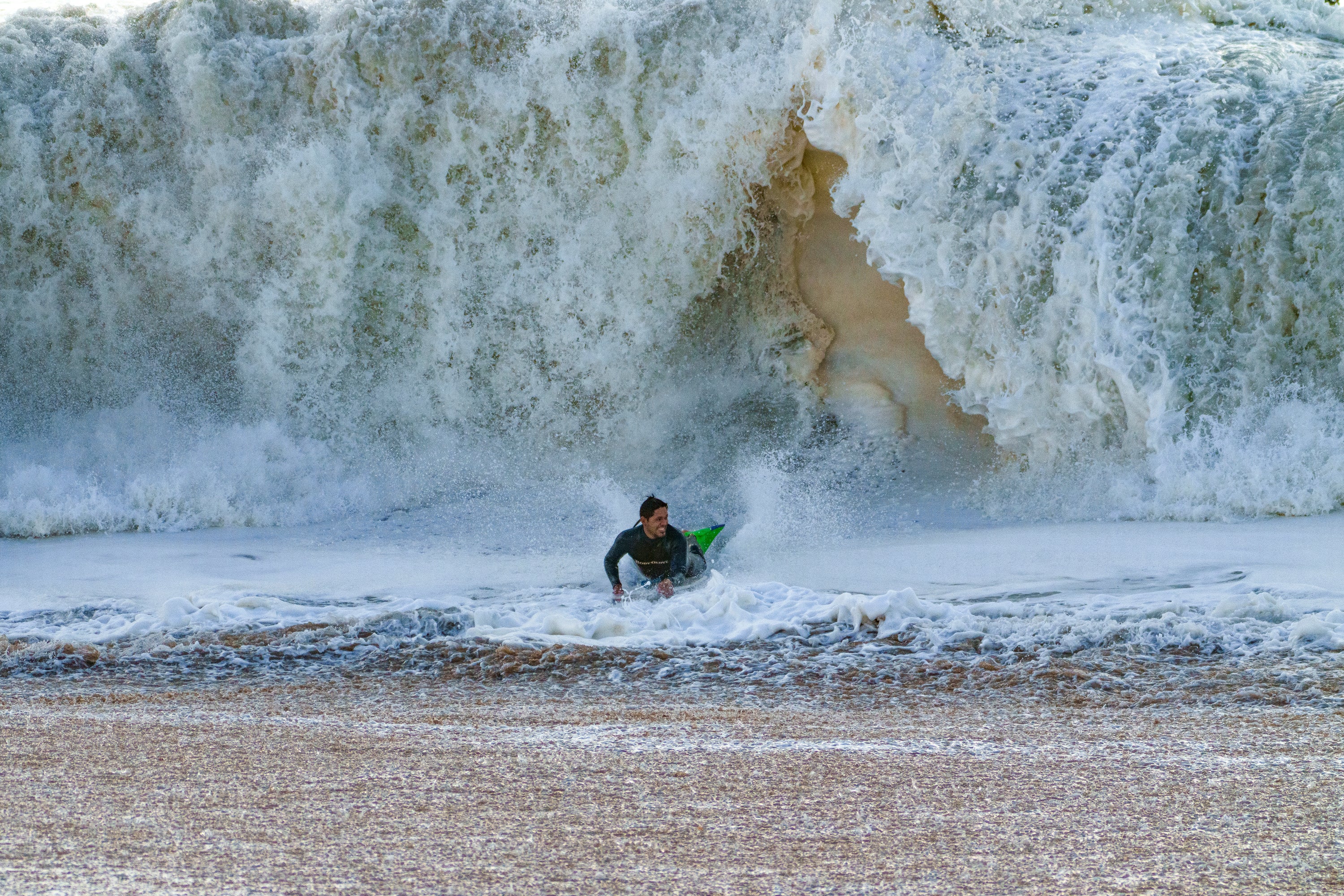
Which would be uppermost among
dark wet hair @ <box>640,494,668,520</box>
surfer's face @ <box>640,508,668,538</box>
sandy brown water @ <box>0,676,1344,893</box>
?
dark wet hair @ <box>640,494,668,520</box>

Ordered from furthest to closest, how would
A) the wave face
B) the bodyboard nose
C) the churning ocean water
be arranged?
the wave face → the churning ocean water → the bodyboard nose

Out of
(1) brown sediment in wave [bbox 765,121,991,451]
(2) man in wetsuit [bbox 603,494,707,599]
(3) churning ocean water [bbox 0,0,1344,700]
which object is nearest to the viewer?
(2) man in wetsuit [bbox 603,494,707,599]

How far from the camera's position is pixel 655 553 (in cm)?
666

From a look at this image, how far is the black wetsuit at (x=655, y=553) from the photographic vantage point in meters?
6.53

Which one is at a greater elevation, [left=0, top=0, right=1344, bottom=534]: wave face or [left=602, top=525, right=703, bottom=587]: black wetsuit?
[left=0, top=0, right=1344, bottom=534]: wave face

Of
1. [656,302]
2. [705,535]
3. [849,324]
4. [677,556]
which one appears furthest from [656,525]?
[849,324]

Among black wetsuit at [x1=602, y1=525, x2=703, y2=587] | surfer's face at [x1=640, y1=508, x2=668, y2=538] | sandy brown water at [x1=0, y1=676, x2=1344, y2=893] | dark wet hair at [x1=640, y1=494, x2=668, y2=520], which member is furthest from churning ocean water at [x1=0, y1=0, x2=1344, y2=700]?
sandy brown water at [x1=0, y1=676, x2=1344, y2=893]

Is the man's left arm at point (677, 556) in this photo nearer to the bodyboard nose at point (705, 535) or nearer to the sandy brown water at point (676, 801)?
the bodyboard nose at point (705, 535)

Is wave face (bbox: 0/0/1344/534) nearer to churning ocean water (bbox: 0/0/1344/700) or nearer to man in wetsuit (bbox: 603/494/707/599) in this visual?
churning ocean water (bbox: 0/0/1344/700)

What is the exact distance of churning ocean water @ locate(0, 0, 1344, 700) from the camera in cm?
798

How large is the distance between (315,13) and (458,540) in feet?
19.3

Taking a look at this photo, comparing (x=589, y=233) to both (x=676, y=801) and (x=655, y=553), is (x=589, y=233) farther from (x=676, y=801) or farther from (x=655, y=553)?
(x=676, y=801)

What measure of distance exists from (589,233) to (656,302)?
2.91 ft

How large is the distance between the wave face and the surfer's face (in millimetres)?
3401
